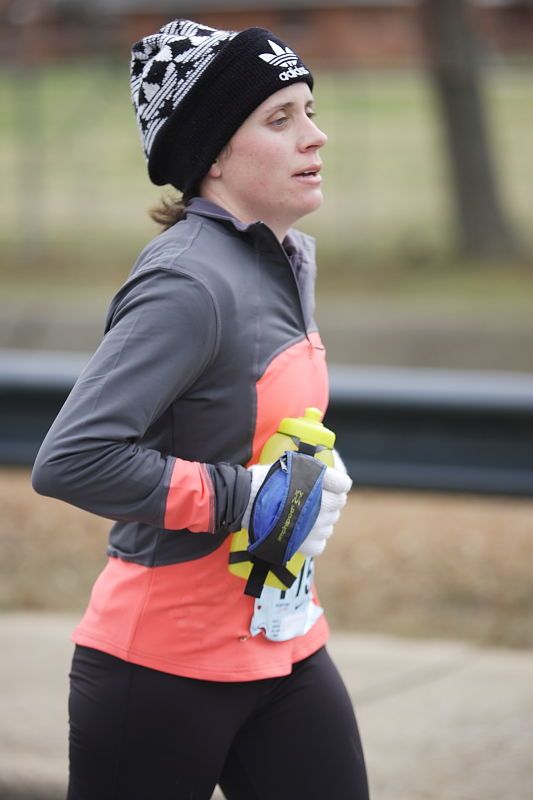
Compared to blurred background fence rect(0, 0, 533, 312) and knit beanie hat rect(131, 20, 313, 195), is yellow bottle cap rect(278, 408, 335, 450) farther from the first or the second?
blurred background fence rect(0, 0, 533, 312)

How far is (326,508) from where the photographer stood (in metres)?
2.74

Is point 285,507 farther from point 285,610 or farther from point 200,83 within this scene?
point 200,83

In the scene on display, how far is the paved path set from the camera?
432cm

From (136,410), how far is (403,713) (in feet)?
8.67

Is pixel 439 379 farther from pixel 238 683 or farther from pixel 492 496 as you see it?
pixel 238 683

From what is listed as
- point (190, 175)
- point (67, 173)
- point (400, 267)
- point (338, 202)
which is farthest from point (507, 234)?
point (190, 175)

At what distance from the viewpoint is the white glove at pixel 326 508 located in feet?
8.94

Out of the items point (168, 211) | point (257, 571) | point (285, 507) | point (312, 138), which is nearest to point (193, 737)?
point (257, 571)

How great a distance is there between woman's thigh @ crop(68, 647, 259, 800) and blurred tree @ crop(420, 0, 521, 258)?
1123 cm

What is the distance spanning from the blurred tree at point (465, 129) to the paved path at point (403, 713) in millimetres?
8596

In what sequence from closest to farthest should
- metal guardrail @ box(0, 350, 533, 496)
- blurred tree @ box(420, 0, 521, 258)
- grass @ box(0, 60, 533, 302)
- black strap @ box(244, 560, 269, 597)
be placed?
1. black strap @ box(244, 560, 269, 597)
2. metal guardrail @ box(0, 350, 533, 496)
3. blurred tree @ box(420, 0, 521, 258)
4. grass @ box(0, 60, 533, 302)

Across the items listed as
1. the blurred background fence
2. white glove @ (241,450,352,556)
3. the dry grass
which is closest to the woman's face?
white glove @ (241,450,352,556)

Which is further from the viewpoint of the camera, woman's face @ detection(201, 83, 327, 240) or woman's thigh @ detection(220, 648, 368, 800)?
woman's thigh @ detection(220, 648, 368, 800)

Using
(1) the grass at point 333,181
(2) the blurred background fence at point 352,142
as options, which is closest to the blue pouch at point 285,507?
(2) the blurred background fence at point 352,142
